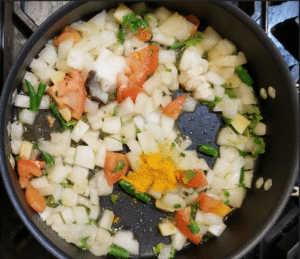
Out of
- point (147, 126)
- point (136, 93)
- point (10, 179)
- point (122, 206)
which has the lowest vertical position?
point (122, 206)

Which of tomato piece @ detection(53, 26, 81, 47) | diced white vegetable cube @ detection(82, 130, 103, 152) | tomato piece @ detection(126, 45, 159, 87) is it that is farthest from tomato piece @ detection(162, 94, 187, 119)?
tomato piece @ detection(53, 26, 81, 47)

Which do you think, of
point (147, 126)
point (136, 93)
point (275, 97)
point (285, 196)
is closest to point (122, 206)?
point (147, 126)

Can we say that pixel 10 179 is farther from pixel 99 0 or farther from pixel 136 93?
pixel 99 0

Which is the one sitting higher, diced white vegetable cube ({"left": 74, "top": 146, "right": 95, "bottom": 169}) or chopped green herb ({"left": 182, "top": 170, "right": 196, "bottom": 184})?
diced white vegetable cube ({"left": 74, "top": 146, "right": 95, "bottom": 169})

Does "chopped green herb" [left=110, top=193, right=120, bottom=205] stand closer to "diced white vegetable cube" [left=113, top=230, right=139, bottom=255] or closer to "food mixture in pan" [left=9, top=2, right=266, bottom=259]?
"food mixture in pan" [left=9, top=2, right=266, bottom=259]

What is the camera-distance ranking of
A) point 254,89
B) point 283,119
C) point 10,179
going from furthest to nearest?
point 254,89
point 283,119
point 10,179

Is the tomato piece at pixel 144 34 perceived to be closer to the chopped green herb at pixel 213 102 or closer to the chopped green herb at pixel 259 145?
the chopped green herb at pixel 213 102

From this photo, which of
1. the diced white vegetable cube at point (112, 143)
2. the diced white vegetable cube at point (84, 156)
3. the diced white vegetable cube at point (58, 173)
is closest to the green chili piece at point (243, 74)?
the diced white vegetable cube at point (112, 143)

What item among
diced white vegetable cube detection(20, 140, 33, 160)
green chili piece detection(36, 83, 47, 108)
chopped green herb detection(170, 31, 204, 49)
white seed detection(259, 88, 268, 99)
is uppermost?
green chili piece detection(36, 83, 47, 108)
